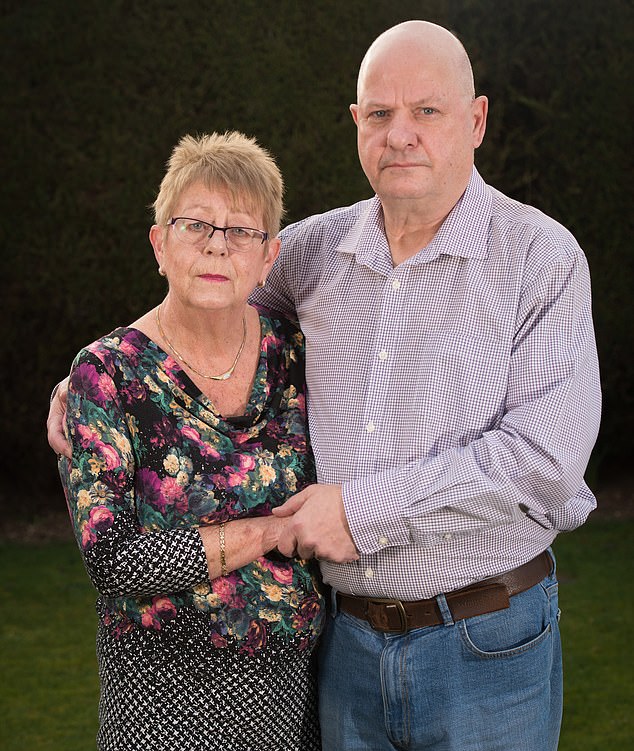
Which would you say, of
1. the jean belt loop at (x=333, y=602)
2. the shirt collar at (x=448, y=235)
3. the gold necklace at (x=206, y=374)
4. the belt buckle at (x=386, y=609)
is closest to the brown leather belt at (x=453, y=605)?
the belt buckle at (x=386, y=609)

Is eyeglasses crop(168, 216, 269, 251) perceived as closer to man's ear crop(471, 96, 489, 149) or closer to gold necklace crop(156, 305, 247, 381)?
gold necklace crop(156, 305, 247, 381)

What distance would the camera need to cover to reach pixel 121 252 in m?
6.34

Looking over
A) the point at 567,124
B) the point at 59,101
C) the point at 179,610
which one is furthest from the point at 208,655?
the point at 567,124

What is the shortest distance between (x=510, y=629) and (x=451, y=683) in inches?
7.3

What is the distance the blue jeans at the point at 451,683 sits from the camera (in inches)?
98.1

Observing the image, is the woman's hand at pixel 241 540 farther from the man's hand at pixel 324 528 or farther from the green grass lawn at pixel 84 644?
the green grass lawn at pixel 84 644

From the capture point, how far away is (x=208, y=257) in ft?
8.30

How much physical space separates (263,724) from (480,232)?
127 cm

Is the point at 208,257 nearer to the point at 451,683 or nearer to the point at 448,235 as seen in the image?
the point at 448,235

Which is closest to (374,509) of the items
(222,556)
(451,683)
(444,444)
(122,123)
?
(444,444)

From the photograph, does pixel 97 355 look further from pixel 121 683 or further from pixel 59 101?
pixel 59 101

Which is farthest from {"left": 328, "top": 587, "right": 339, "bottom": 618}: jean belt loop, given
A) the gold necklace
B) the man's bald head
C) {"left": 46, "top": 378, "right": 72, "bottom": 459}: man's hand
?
the man's bald head

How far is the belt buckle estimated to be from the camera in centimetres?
251

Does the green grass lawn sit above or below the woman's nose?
below
